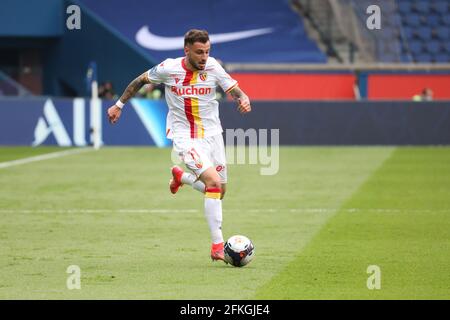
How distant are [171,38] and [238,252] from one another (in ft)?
90.8

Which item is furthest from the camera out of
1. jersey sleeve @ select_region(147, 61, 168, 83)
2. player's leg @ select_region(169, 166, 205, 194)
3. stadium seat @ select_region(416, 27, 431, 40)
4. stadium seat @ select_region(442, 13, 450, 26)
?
stadium seat @ select_region(442, 13, 450, 26)

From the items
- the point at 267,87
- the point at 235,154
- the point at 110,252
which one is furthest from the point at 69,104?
the point at 110,252

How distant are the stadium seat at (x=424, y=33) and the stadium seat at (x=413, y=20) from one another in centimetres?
22

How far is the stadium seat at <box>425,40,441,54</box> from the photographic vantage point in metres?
37.9

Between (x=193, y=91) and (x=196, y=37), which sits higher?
(x=196, y=37)

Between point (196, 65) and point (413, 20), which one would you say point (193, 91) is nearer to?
point (196, 65)

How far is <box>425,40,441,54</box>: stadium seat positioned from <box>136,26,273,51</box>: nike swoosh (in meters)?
4.96

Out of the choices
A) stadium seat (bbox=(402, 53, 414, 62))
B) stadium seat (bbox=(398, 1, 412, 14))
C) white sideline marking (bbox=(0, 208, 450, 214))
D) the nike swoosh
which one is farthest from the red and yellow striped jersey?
stadium seat (bbox=(398, 1, 412, 14))

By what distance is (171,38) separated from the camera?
1492 inches

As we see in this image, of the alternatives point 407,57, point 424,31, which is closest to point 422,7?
point 424,31

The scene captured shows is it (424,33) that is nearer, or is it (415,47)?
(415,47)

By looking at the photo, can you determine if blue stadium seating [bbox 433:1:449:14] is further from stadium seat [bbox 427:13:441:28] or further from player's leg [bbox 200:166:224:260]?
player's leg [bbox 200:166:224:260]

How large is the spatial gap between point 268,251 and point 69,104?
716 inches
